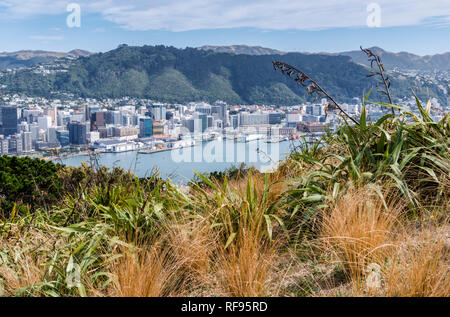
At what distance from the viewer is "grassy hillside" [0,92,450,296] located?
5.72 feet

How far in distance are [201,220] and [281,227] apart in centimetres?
54

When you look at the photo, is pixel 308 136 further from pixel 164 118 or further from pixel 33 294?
pixel 164 118

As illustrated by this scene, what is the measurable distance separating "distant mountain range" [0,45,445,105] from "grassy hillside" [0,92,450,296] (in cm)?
3014

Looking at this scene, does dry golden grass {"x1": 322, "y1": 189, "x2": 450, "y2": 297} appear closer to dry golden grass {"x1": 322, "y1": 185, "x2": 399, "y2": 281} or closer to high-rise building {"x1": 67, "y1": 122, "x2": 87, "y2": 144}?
dry golden grass {"x1": 322, "y1": 185, "x2": 399, "y2": 281}

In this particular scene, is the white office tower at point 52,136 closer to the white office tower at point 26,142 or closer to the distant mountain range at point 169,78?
the white office tower at point 26,142

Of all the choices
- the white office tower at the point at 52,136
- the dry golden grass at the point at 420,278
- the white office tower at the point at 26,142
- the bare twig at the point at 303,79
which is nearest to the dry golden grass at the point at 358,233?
the dry golden grass at the point at 420,278

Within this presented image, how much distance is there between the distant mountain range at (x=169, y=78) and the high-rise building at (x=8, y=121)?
13989 mm

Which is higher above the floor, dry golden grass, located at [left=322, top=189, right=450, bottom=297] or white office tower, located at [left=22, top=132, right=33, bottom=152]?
dry golden grass, located at [left=322, top=189, right=450, bottom=297]

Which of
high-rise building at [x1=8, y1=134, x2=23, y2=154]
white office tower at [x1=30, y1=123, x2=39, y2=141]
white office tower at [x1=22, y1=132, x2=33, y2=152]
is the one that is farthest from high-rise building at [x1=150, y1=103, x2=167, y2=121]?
high-rise building at [x1=8, y1=134, x2=23, y2=154]

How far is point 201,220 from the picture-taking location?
227 centimetres

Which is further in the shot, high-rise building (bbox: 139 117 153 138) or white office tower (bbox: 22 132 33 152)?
high-rise building (bbox: 139 117 153 138)

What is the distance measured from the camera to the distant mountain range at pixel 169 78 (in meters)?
35.3
